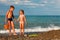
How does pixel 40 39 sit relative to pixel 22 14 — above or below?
below

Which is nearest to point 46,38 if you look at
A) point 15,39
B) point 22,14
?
point 15,39

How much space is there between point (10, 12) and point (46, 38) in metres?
3.30

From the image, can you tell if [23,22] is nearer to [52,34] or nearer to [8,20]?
[8,20]

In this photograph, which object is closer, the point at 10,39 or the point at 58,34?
the point at 10,39

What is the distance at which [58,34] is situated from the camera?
1689 cm

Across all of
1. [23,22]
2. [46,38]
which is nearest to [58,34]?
[46,38]

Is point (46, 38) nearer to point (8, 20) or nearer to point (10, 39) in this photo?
point (10, 39)

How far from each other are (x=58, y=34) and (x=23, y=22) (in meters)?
2.56

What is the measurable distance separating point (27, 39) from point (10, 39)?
967mm

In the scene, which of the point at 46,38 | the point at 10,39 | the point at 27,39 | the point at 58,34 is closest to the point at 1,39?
the point at 10,39

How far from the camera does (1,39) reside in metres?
15.5

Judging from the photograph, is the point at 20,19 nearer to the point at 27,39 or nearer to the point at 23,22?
the point at 23,22

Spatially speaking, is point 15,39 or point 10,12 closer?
point 15,39

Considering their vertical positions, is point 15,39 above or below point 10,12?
below
